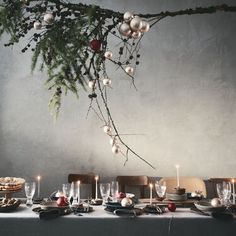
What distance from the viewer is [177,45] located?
4.30 meters

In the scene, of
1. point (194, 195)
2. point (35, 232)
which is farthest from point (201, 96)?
point (35, 232)

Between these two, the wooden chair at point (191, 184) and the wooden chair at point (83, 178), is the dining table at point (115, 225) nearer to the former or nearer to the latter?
the wooden chair at point (191, 184)

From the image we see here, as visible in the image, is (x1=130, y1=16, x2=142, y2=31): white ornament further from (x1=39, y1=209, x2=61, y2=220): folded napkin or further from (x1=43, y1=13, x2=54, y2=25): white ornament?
(x1=39, y1=209, x2=61, y2=220): folded napkin

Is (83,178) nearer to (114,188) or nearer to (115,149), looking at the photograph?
(115,149)

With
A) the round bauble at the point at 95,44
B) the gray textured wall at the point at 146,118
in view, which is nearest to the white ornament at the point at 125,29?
the round bauble at the point at 95,44

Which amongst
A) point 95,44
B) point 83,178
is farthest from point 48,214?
point 83,178

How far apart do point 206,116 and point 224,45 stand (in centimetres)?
94

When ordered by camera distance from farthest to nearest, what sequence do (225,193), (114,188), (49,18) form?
1. (114,188)
2. (225,193)
3. (49,18)

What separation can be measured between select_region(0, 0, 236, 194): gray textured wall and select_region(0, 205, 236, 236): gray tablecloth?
6.53 feet

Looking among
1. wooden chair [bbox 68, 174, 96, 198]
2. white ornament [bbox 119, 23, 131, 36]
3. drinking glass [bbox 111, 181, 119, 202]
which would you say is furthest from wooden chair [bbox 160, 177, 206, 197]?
white ornament [bbox 119, 23, 131, 36]

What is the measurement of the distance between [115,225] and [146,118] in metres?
2.22

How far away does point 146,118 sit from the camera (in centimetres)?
421

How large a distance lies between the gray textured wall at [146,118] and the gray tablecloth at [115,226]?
1.99 metres

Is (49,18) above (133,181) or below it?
above
